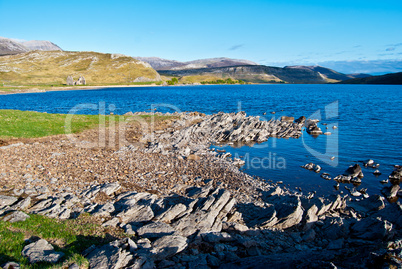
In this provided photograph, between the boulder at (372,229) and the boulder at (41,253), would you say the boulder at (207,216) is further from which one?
the boulder at (372,229)

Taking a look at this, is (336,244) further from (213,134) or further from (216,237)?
(213,134)

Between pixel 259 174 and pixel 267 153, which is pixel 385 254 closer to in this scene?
pixel 259 174

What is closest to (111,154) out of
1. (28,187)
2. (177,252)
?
(28,187)

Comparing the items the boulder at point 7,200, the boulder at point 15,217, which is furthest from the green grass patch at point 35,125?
the boulder at point 15,217

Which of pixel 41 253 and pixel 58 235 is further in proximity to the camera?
pixel 58 235

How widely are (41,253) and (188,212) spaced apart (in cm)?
797

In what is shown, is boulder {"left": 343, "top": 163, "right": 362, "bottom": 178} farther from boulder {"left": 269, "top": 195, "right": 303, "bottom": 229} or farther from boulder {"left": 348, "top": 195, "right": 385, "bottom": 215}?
boulder {"left": 269, "top": 195, "right": 303, "bottom": 229}

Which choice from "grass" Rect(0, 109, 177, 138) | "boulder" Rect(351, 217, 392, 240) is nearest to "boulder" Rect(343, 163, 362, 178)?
"boulder" Rect(351, 217, 392, 240)

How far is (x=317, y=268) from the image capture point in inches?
362

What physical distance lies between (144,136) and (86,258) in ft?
89.0

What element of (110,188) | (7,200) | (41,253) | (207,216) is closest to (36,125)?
(7,200)

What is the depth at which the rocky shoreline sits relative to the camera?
420 inches

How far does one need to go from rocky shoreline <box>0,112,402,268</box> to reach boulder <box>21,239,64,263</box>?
4 centimetres

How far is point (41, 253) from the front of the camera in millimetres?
9727
